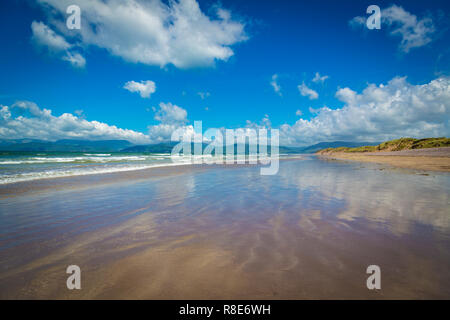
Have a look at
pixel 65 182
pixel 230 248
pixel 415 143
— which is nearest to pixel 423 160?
pixel 415 143

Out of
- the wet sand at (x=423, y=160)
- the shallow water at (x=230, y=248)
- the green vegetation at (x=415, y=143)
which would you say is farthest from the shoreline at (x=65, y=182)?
the green vegetation at (x=415, y=143)

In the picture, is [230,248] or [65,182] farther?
[65,182]

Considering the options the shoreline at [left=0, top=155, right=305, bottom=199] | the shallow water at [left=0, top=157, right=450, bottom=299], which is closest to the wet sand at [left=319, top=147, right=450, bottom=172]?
the shallow water at [left=0, top=157, right=450, bottom=299]

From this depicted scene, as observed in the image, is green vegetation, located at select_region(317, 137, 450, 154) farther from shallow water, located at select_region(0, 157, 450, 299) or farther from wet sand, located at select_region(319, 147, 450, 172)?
shallow water, located at select_region(0, 157, 450, 299)

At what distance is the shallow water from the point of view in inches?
105

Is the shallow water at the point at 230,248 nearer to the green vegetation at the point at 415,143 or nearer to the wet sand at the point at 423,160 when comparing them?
the wet sand at the point at 423,160

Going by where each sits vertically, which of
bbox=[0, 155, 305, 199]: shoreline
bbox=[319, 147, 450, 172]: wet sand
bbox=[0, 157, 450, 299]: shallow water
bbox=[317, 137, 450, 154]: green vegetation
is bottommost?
bbox=[0, 157, 450, 299]: shallow water

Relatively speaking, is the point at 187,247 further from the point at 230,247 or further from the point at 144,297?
the point at 144,297

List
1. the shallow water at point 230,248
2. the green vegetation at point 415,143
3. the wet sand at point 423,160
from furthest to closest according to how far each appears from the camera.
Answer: the green vegetation at point 415,143
the wet sand at point 423,160
the shallow water at point 230,248

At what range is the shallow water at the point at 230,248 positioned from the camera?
8.75 feet

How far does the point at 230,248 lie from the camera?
12.5 feet

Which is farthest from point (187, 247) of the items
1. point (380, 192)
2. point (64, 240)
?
point (380, 192)

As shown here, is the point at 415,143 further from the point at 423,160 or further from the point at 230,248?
the point at 230,248
